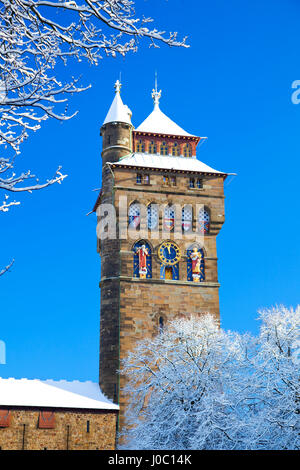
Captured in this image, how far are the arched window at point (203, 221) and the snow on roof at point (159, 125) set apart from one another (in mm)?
6026

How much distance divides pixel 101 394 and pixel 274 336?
48.1ft

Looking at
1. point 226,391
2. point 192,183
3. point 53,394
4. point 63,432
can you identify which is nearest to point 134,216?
point 192,183

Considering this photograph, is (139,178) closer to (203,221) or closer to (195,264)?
(203,221)

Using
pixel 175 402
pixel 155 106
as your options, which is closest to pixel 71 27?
pixel 175 402

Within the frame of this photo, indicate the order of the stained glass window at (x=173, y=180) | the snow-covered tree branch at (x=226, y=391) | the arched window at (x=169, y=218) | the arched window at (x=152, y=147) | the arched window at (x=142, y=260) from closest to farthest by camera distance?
the snow-covered tree branch at (x=226, y=391) → the arched window at (x=142, y=260) → the arched window at (x=169, y=218) → the stained glass window at (x=173, y=180) → the arched window at (x=152, y=147)

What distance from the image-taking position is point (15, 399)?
33.8 meters

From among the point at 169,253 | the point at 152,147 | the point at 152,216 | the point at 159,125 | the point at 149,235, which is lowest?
the point at 169,253

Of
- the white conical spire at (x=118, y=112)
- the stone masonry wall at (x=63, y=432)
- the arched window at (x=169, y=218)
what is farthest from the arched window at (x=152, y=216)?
the stone masonry wall at (x=63, y=432)

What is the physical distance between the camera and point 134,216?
38.8m

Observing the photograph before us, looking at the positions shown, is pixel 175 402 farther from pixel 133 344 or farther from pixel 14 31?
pixel 14 31

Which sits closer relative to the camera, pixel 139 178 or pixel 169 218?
pixel 169 218

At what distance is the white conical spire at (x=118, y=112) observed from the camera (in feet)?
136

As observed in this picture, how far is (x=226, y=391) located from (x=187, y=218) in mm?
15405

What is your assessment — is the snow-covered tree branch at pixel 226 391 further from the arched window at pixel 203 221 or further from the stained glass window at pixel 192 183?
the stained glass window at pixel 192 183
